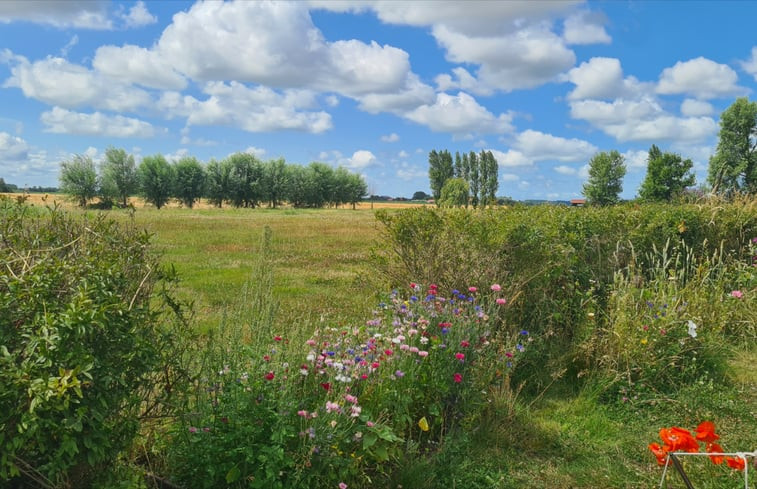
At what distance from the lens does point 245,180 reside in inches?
3098

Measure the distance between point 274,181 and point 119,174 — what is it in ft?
69.4

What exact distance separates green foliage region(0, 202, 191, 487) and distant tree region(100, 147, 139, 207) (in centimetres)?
7474

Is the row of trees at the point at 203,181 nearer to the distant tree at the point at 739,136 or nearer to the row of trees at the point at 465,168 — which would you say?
the row of trees at the point at 465,168

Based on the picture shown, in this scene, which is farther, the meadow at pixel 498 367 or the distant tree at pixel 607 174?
the distant tree at pixel 607 174

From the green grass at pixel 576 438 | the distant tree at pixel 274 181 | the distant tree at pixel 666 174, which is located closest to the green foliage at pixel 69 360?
the green grass at pixel 576 438

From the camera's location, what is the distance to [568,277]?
5.78 m

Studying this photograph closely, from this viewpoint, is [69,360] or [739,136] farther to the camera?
[739,136]

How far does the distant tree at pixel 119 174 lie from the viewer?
70625 mm

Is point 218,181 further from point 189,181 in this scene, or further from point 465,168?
point 465,168

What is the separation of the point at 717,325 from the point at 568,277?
6.31 feet

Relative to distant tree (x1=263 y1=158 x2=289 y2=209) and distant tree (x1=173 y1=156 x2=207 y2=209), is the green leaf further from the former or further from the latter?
distant tree (x1=263 y1=158 x2=289 y2=209)

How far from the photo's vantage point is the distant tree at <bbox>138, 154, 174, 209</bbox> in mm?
73500

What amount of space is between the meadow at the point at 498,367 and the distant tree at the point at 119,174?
7165 centimetres

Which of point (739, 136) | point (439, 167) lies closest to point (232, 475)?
point (739, 136)
